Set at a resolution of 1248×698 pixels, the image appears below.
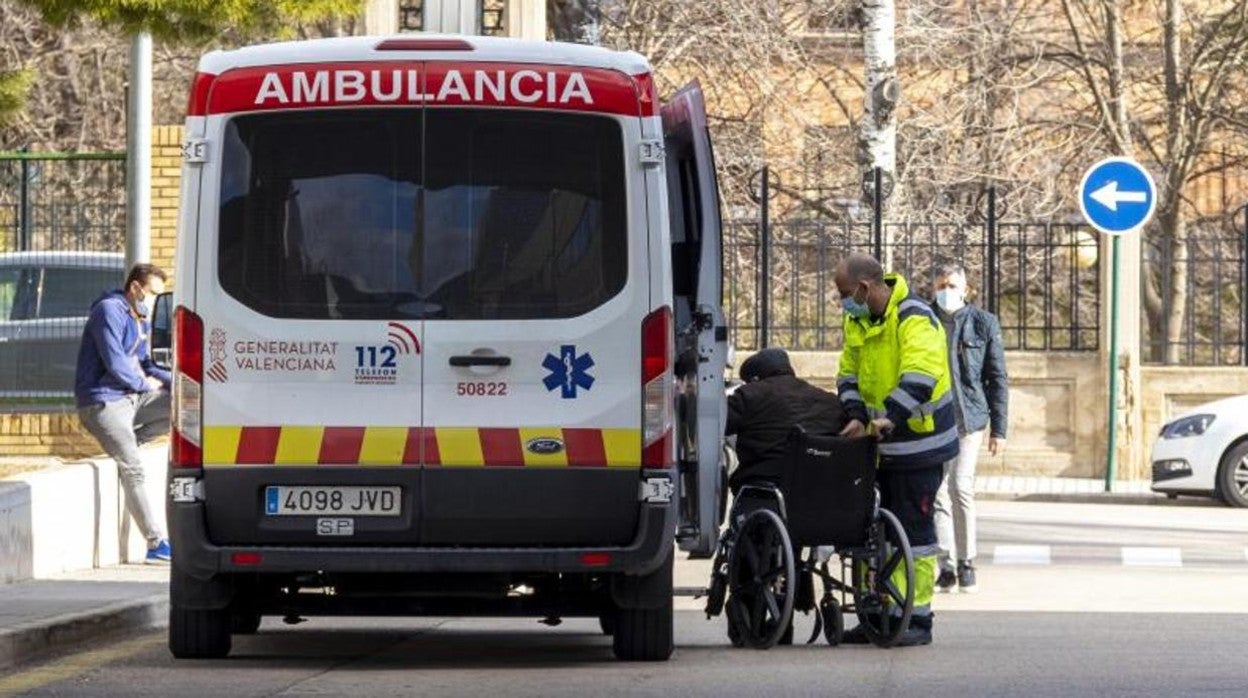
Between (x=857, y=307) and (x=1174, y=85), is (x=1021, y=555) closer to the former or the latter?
(x=857, y=307)

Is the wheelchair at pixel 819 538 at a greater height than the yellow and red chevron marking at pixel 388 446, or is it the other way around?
the yellow and red chevron marking at pixel 388 446

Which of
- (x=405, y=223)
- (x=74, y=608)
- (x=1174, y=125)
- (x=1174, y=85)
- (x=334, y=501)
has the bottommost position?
(x=74, y=608)

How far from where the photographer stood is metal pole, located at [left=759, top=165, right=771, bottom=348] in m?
25.6

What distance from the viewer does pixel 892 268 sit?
2659 cm

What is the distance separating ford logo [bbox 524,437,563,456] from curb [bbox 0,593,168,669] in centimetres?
230

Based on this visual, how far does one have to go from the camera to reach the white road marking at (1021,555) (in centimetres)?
1850

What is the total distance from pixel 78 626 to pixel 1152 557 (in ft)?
27.9

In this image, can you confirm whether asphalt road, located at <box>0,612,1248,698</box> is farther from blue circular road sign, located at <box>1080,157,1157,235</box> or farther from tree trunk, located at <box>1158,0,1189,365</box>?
tree trunk, located at <box>1158,0,1189,365</box>

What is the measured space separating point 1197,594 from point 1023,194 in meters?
18.2

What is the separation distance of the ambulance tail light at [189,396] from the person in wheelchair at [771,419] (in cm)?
272

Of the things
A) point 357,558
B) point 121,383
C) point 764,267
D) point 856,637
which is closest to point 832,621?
point 856,637

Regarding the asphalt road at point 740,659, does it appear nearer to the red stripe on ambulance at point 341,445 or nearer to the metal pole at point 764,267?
the red stripe on ambulance at point 341,445

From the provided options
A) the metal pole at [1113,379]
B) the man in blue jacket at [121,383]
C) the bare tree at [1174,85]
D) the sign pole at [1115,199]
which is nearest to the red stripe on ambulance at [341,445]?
the man in blue jacket at [121,383]

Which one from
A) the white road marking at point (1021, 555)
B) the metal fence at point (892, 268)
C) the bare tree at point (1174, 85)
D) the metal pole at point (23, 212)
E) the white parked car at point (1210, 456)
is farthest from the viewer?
the bare tree at point (1174, 85)
